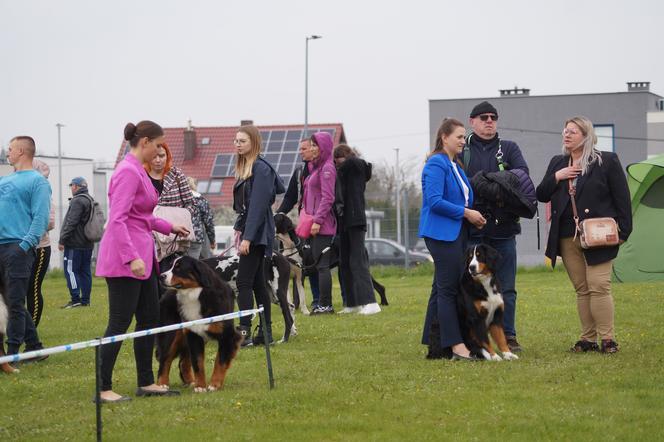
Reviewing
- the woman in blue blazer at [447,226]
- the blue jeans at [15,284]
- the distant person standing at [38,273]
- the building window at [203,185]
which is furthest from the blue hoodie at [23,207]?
the building window at [203,185]

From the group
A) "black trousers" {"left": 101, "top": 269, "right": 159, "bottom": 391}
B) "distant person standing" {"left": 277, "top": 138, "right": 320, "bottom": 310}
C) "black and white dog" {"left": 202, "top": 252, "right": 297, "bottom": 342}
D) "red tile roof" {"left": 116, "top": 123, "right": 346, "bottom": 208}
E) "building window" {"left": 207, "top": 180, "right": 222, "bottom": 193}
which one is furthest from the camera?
"red tile roof" {"left": 116, "top": 123, "right": 346, "bottom": 208}

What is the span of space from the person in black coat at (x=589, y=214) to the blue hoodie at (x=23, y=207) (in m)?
4.53

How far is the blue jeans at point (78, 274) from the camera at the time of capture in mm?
16312

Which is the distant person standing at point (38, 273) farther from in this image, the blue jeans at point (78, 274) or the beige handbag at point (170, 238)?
the blue jeans at point (78, 274)

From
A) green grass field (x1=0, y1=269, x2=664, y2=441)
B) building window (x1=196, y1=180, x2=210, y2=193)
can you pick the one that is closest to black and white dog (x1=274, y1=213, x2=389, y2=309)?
green grass field (x1=0, y1=269, x2=664, y2=441)

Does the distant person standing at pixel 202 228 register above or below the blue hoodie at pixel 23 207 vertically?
below

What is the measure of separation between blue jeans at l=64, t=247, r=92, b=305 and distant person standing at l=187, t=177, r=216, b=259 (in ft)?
14.4

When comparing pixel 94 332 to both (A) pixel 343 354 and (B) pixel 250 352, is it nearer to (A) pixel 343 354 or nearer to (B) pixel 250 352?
(B) pixel 250 352

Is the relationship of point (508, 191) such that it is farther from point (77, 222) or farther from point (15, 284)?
point (77, 222)

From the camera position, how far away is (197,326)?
6.93 m

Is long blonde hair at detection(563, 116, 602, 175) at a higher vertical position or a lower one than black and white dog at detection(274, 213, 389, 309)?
higher

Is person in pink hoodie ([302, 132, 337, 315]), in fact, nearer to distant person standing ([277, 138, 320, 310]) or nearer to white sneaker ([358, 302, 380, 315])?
distant person standing ([277, 138, 320, 310])

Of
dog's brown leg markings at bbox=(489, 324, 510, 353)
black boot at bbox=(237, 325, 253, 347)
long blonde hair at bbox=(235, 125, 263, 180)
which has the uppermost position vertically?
long blonde hair at bbox=(235, 125, 263, 180)

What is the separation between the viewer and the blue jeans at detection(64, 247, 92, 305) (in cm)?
1631
